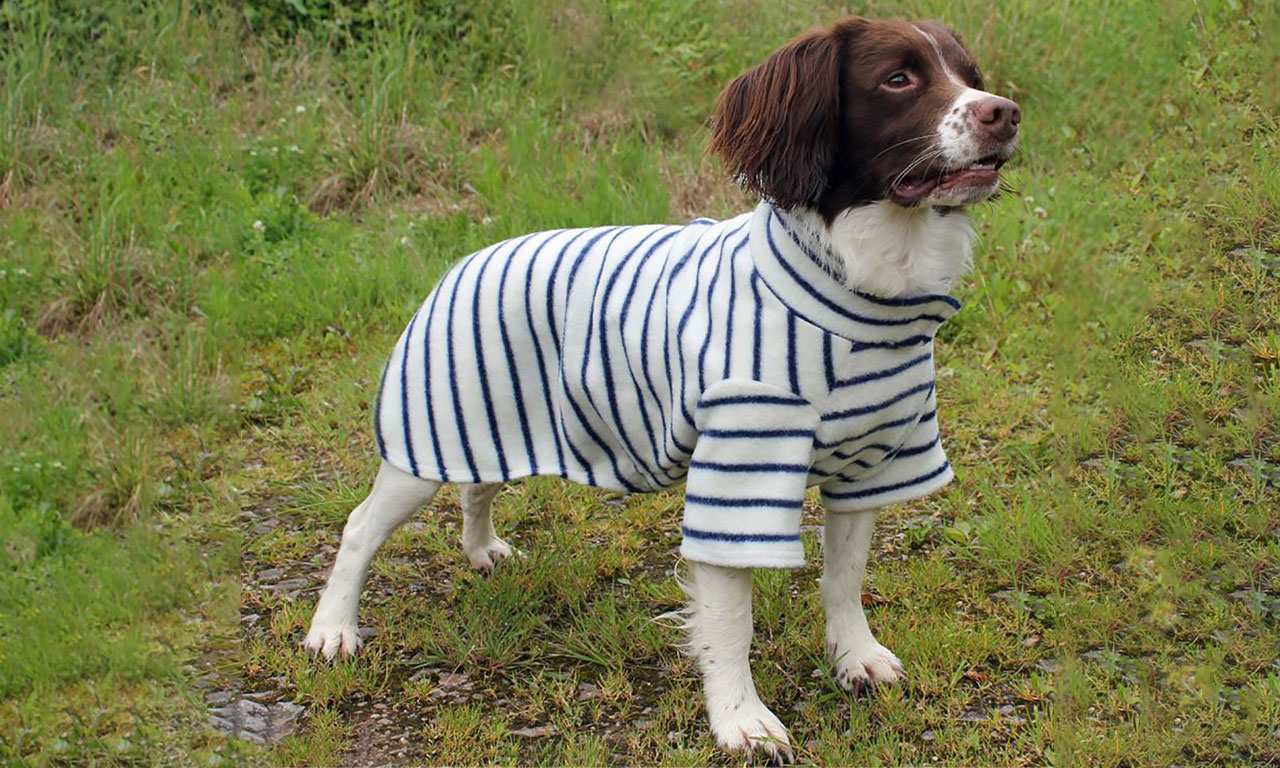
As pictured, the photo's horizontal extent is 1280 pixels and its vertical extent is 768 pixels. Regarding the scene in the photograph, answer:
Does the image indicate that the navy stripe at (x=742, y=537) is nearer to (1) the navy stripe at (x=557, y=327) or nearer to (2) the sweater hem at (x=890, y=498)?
(2) the sweater hem at (x=890, y=498)

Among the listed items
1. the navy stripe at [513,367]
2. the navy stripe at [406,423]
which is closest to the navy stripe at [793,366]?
the navy stripe at [513,367]

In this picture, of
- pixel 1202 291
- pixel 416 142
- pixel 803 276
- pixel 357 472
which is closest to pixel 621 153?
pixel 416 142

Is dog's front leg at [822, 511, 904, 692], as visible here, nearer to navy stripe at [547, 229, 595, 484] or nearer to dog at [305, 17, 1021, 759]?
dog at [305, 17, 1021, 759]

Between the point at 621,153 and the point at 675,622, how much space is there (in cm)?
273

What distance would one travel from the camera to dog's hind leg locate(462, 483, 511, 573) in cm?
377

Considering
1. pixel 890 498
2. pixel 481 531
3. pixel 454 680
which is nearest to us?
pixel 890 498

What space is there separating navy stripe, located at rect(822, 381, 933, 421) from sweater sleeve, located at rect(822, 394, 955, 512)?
0.17 meters

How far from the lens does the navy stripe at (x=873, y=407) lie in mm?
2807

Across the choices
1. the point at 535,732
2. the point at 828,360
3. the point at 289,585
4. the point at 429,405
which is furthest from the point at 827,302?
the point at 289,585

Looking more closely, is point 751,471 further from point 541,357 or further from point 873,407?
point 541,357

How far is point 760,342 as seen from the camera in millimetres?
2775

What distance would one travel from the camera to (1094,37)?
585cm

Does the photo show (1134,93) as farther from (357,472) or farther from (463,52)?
(357,472)

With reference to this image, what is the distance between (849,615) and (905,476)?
397 millimetres
